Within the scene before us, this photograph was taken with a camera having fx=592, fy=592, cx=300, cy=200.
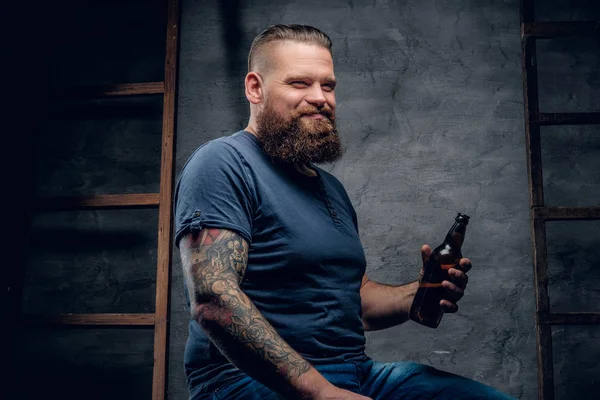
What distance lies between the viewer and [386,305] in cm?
207

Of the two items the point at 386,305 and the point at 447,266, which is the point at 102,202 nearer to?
the point at 386,305

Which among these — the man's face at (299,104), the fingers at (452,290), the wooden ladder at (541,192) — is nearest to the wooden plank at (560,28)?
the wooden ladder at (541,192)

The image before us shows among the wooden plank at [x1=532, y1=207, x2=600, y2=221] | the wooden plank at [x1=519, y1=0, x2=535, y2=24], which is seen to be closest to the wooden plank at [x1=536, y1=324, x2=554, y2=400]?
the wooden plank at [x1=532, y1=207, x2=600, y2=221]

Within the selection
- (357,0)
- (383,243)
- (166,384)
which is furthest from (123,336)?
(357,0)

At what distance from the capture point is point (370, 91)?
120 inches

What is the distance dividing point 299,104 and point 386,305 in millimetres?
767

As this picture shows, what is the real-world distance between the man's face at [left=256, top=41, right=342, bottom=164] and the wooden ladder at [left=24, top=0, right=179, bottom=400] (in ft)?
4.14

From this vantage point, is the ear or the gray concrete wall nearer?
the ear

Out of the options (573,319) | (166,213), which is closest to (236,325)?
(166,213)

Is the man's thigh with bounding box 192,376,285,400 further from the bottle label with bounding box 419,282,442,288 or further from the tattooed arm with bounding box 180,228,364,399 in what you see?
the bottle label with bounding box 419,282,442,288

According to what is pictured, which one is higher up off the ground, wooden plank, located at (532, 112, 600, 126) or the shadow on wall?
the shadow on wall

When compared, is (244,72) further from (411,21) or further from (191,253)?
(191,253)

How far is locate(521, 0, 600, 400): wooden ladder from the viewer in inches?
109

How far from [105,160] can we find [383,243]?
1552mm
